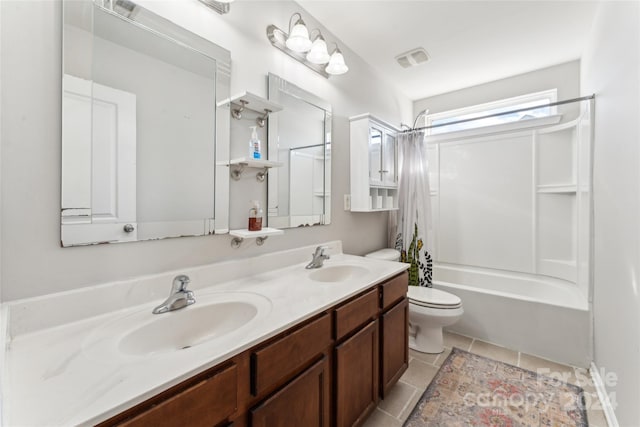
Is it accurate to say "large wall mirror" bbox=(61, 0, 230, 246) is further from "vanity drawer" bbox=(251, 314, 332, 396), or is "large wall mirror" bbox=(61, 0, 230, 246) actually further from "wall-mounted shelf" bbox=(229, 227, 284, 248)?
"vanity drawer" bbox=(251, 314, 332, 396)

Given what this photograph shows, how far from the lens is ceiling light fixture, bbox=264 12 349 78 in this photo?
1.59 m

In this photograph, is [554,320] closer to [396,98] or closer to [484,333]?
[484,333]

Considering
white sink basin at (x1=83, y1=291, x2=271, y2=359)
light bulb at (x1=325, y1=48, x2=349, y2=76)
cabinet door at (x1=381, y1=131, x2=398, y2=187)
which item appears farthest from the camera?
cabinet door at (x1=381, y1=131, x2=398, y2=187)

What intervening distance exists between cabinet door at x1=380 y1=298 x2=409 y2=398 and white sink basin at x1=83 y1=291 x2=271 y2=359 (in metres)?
0.79

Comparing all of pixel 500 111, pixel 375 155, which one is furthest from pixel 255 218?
pixel 500 111

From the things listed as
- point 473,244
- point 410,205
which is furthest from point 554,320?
point 410,205

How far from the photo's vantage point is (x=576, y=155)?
248 cm

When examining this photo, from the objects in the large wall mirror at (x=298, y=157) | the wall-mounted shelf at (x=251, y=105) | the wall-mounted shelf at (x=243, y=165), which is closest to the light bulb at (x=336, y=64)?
Answer: the large wall mirror at (x=298, y=157)

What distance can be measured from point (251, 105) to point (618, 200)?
195 cm

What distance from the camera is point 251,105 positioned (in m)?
1.45

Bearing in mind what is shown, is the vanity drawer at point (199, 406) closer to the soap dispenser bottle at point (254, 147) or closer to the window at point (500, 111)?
the soap dispenser bottle at point (254, 147)

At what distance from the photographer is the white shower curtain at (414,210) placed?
256 cm

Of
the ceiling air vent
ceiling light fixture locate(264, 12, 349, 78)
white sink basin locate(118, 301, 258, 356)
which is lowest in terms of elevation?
white sink basin locate(118, 301, 258, 356)

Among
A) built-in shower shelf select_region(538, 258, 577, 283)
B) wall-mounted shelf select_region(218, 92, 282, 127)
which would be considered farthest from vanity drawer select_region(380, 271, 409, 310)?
built-in shower shelf select_region(538, 258, 577, 283)
